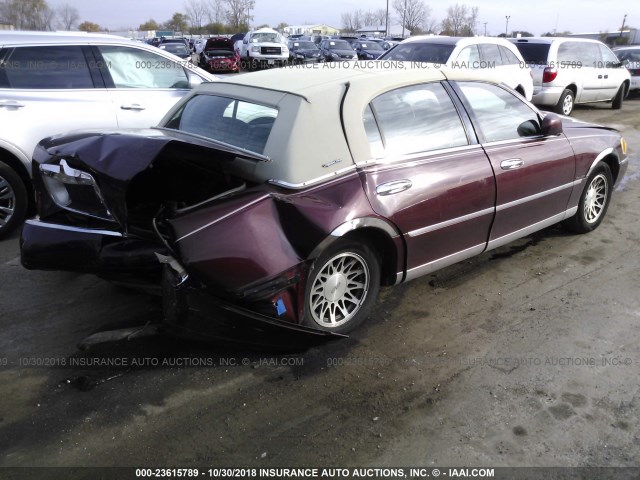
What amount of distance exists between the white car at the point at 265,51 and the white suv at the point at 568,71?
1420cm

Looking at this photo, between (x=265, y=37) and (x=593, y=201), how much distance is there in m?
23.3

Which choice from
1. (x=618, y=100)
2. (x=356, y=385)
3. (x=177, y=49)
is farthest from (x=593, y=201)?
(x=177, y=49)

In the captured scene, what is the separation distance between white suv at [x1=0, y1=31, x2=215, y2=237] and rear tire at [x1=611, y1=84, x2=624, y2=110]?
12.7m

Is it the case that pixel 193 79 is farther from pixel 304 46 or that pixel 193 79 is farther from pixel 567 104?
pixel 304 46

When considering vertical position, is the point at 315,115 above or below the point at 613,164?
above

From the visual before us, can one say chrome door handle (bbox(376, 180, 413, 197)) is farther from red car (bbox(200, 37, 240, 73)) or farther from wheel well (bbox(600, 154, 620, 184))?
red car (bbox(200, 37, 240, 73))

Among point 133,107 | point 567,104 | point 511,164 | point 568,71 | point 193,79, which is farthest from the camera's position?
point 567,104

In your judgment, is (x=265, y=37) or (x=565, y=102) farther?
(x=265, y=37)

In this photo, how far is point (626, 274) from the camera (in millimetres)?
4535

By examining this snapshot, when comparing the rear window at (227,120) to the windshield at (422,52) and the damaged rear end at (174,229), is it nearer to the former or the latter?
the damaged rear end at (174,229)

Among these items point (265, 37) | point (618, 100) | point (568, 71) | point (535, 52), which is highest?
point (265, 37)

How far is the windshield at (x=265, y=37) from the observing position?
2564cm

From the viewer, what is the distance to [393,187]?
341cm

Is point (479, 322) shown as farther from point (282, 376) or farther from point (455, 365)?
point (282, 376)
